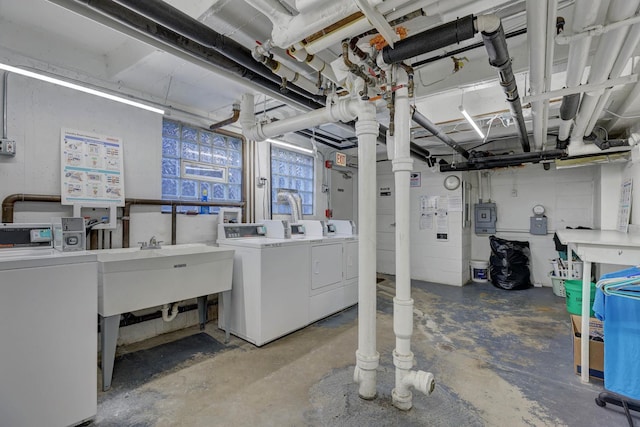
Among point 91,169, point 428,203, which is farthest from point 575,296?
point 91,169

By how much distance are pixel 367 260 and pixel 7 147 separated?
2824 mm

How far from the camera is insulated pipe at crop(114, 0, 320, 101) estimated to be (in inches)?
55.8

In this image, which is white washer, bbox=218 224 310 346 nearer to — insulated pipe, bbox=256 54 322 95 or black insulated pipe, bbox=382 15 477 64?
insulated pipe, bbox=256 54 322 95

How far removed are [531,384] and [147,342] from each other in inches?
134

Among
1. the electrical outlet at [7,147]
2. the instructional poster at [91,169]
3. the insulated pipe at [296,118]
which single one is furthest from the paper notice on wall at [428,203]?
the electrical outlet at [7,147]

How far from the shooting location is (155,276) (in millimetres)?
2348

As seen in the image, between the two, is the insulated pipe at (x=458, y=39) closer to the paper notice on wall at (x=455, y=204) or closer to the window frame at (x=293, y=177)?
the window frame at (x=293, y=177)

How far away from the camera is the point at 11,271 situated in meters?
1.54

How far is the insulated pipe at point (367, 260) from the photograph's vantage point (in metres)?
2.04

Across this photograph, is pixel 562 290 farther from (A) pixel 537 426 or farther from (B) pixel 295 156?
A: (B) pixel 295 156

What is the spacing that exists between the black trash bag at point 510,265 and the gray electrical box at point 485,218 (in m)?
0.40

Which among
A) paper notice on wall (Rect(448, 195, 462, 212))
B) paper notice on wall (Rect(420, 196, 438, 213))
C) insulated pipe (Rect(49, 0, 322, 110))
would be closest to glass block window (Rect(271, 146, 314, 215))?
insulated pipe (Rect(49, 0, 322, 110))

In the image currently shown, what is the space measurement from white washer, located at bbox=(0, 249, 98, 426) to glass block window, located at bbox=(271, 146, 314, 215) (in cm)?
275

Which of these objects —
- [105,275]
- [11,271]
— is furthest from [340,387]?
[11,271]
